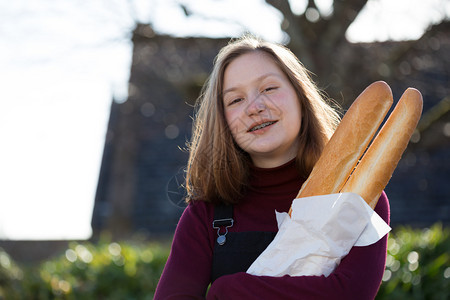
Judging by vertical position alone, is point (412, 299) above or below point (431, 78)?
below

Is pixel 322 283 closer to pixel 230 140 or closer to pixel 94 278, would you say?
pixel 230 140

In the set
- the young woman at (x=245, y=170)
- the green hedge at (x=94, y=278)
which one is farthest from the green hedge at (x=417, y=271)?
the young woman at (x=245, y=170)

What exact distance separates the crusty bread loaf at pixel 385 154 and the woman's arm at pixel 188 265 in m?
0.53

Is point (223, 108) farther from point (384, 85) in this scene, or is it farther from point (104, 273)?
point (104, 273)

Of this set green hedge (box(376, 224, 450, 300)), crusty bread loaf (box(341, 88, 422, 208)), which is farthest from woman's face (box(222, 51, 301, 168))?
green hedge (box(376, 224, 450, 300))

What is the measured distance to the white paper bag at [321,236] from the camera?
5.27 feet

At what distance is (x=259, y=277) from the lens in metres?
1.62

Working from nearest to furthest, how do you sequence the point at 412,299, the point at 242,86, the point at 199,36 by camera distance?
the point at 242,86 → the point at 412,299 → the point at 199,36

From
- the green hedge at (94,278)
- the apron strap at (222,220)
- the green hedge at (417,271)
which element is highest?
the apron strap at (222,220)

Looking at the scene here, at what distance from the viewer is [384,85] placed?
5.97ft

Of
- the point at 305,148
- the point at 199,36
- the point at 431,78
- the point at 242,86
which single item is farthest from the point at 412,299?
the point at 431,78

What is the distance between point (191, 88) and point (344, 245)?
16.5 feet

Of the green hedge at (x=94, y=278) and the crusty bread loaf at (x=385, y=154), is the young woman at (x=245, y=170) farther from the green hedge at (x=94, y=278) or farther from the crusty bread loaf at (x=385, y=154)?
the green hedge at (x=94, y=278)

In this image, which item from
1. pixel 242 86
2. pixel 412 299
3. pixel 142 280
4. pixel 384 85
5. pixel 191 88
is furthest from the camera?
pixel 191 88
